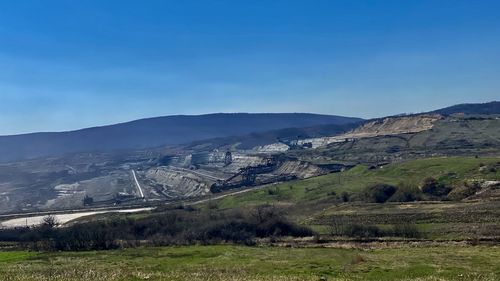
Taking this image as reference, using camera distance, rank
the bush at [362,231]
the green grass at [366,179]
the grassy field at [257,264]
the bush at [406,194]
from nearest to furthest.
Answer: the grassy field at [257,264], the bush at [362,231], the bush at [406,194], the green grass at [366,179]

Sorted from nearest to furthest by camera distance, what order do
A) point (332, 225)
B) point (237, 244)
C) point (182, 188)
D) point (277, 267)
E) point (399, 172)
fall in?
point (277, 267)
point (237, 244)
point (332, 225)
point (399, 172)
point (182, 188)

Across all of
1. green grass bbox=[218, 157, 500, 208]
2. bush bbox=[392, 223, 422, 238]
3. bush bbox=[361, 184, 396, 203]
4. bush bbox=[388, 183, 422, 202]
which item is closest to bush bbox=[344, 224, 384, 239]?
bush bbox=[392, 223, 422, 238]

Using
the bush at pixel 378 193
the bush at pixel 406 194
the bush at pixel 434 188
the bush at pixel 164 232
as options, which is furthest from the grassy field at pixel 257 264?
the bush at pixel 434 188

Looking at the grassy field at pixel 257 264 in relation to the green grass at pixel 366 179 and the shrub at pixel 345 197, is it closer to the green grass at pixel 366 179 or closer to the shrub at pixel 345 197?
the shrub at pixel 345 197

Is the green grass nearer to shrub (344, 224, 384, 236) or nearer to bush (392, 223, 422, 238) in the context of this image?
shrub (344, 224, 384, 236)

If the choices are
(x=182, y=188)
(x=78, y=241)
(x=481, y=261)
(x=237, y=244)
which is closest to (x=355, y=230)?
(x=237, y=244)

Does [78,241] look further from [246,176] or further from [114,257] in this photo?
[246,176]
